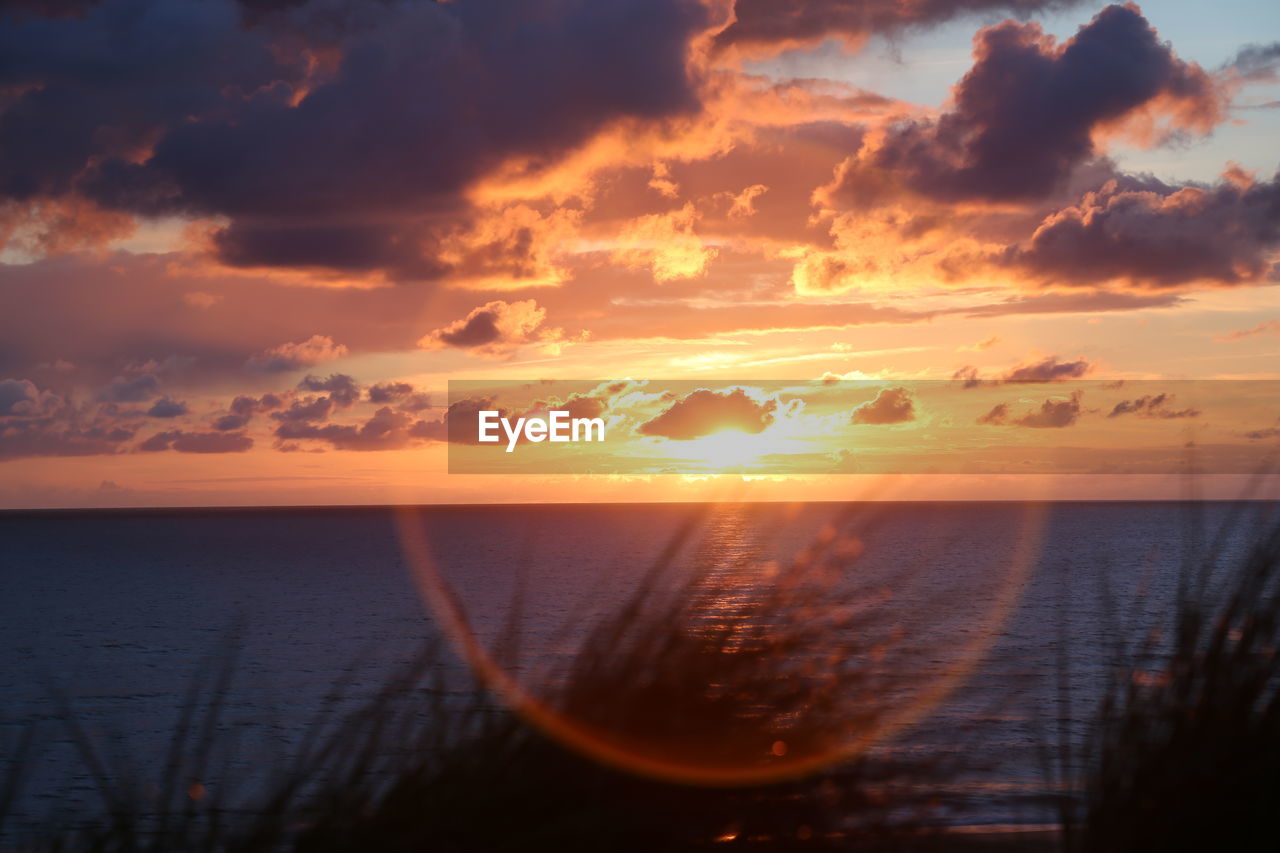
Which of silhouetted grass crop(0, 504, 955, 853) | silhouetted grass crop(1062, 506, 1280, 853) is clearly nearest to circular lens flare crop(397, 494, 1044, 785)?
silhouetted grass crop(0, 504, 955, 853)

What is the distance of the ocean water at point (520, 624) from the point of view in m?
3.56

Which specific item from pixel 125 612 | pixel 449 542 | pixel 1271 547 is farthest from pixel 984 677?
pixel 449 542

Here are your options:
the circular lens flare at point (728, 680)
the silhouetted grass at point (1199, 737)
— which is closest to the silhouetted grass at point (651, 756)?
the circular lens flare at point (728, 680)

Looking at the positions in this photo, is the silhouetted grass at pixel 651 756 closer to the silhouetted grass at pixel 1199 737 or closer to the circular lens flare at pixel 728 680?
the circular lens flare at pixel 728 680

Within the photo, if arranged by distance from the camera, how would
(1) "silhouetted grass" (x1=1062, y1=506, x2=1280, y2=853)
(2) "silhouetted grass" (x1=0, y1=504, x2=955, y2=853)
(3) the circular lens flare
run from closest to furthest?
(2) "silhouetted grass" (x1=0, y1=504, x2=955, y2=853), (3) the circular lens flare, (1) "silhouetted grass" (x1=1062, y1=506, x2=1280, y2=853)

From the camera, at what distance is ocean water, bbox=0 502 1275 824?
3557 mm

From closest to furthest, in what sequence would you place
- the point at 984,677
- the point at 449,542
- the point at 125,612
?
1. the point at 984,677
2. the point at 125,612
3. the point at 449,542

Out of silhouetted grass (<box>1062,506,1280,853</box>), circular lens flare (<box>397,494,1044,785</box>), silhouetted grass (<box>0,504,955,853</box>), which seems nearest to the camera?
silhouetted grass (<box>0,504,955,853</box>)

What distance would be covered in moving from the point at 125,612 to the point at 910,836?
88.7 metres

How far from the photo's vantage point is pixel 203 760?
3.11 meters

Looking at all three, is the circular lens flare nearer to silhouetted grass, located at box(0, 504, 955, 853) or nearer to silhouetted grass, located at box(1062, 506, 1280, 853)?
silhouetted grass, located at box(0, 504, 955, 853)

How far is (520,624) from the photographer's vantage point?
31.1 ft

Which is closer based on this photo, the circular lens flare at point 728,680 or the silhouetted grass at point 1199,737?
the circular lens flare at point 728,680

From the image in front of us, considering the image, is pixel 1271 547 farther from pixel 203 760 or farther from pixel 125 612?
pixel 125 612
